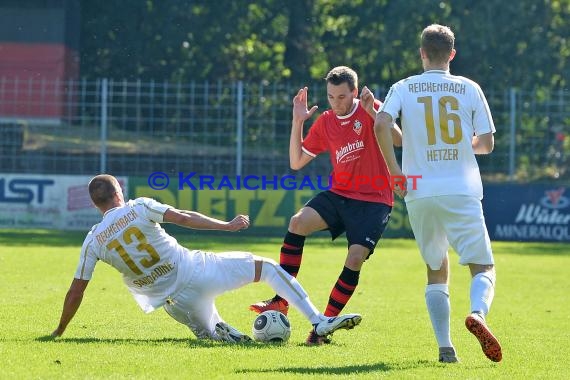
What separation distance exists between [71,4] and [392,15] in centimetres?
1002

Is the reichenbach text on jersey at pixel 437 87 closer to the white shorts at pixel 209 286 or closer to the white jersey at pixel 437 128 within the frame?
the white jersey at pixel 437 128

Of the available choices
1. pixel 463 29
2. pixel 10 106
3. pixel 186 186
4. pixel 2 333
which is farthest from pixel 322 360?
pixel 463 29

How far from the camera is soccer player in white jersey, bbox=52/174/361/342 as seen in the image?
832 cm

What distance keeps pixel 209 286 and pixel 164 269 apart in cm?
34

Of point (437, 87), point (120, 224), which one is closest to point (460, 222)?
point (437, 87)

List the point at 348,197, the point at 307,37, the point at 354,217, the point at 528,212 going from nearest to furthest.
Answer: the point at 354,217 < the point at 348,197 < the point at 528,212 < the point at 307,37

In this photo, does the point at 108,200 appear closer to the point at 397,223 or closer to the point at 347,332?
the point at 347,332

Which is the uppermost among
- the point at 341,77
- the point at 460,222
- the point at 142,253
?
the point at 341,77

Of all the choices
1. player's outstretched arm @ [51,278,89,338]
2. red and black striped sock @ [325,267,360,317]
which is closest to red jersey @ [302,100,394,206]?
red and black striped sock @ [325,267,360,317]

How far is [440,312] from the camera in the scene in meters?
7.73

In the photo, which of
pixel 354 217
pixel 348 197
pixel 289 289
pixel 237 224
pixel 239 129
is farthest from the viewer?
pixel 239 129

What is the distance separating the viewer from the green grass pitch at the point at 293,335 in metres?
7.21

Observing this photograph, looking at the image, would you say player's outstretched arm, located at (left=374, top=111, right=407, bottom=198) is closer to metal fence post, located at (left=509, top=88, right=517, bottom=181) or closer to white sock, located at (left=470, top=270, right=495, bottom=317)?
white sock, located at (left=470, top=270, right=495, bottom=317)

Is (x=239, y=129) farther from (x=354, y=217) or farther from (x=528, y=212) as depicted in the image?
(x=354, y=217)
